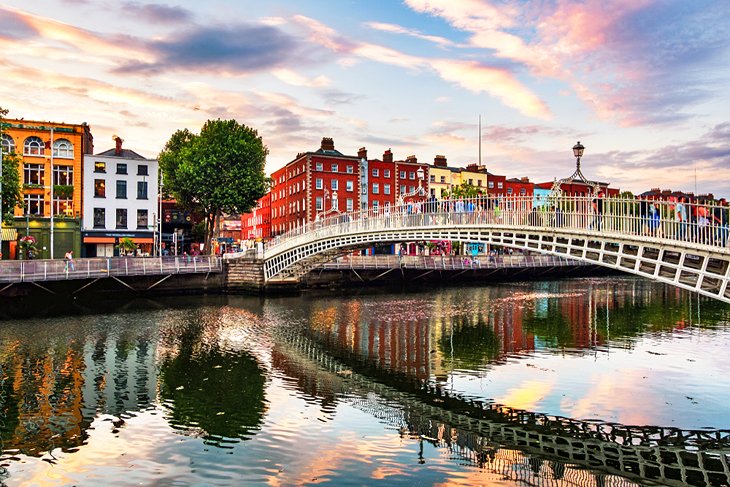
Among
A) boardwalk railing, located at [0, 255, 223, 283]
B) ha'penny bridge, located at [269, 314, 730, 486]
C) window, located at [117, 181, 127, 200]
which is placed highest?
window, located at [117, 181, 127, 200]

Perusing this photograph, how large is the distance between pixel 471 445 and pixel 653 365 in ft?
38.4

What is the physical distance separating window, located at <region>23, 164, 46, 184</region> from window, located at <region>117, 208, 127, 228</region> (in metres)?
7.62

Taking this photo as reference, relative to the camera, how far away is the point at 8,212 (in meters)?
42.1

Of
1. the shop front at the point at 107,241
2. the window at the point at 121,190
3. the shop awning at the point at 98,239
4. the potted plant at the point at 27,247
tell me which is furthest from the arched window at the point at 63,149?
the potted plant at the point at 27,247

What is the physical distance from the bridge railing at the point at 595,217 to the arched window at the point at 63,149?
34895 millimetres

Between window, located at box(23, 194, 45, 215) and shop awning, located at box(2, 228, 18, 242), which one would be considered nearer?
shop awning, located at box(2, 228, 18, 242)

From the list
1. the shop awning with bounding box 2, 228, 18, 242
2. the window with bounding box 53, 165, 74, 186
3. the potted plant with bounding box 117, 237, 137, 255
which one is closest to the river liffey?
the potted plant with bounding box 117, 237, 137, 255

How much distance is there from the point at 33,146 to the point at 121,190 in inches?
348

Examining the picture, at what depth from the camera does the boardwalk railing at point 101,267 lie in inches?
1439

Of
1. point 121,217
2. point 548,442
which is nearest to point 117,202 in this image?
point 121,217

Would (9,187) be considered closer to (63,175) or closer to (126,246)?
(126,246)

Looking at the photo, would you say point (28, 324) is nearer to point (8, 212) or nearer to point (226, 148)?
point (8, 212)

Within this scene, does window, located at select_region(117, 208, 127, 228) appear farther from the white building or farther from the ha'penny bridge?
the ha'penny bridge

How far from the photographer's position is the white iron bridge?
17.5 metres
